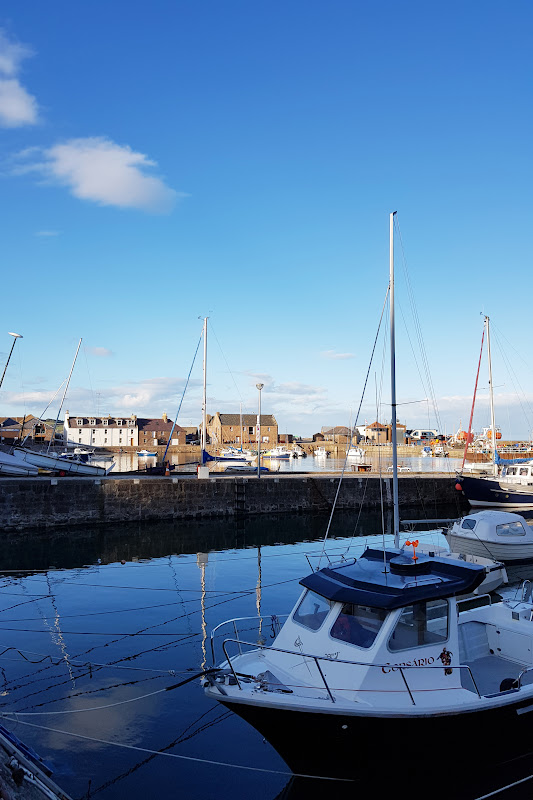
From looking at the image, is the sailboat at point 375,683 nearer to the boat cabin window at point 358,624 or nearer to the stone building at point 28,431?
the boat cabin window at point 358,624

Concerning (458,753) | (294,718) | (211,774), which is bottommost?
(211,774)

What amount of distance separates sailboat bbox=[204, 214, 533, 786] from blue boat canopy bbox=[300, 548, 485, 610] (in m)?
0.02

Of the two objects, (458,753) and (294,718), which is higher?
(294,718)

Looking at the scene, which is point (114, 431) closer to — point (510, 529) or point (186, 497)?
point (186, 497)

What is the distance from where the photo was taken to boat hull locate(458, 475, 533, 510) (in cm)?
3916

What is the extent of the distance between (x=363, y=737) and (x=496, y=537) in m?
17.3

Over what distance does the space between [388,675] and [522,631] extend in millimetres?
4030

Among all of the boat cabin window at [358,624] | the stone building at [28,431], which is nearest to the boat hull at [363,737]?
the boat cabin window at [358,624]

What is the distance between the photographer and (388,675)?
8023 mm

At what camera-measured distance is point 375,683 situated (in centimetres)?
791

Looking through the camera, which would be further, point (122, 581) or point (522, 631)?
point (122, 581)

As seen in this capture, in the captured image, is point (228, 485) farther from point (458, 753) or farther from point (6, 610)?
point (458, 753)

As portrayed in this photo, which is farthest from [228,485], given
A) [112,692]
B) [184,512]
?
[112,692]

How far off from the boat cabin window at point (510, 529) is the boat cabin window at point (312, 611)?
1616cm
